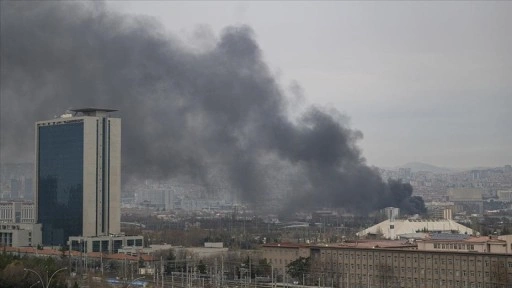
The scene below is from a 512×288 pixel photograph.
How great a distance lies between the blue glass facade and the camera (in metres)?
36.6

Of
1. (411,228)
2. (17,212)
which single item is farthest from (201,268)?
(17,212)

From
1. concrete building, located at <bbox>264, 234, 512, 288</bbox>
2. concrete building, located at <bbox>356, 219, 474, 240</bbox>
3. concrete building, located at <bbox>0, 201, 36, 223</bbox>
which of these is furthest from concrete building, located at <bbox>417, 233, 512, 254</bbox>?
concrete building, located at <bbox>0, 201, 36, 223</bbox>

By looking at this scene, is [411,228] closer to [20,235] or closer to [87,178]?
[87,178]

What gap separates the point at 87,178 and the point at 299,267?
12.9m

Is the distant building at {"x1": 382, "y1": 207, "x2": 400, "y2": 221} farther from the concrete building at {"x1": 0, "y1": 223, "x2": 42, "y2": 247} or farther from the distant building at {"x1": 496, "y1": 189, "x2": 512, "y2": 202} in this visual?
the distant building at {"x1": 496, "y1": 189, "x2": 512, "y2": 202}

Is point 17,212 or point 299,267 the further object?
point 17,212

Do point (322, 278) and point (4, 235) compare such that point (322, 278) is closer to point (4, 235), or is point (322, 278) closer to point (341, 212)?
point (4, 235)

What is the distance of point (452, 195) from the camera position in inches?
3172

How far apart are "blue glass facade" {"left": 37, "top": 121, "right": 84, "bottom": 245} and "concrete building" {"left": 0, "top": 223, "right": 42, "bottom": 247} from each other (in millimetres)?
511

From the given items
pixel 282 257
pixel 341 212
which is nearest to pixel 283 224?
pixel 341 212

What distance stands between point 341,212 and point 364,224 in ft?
14.8

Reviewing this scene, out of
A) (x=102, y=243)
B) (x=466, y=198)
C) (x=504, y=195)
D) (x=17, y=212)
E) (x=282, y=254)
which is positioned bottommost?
(x=282, y=254)

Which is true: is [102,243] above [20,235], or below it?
below

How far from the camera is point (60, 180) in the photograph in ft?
125
